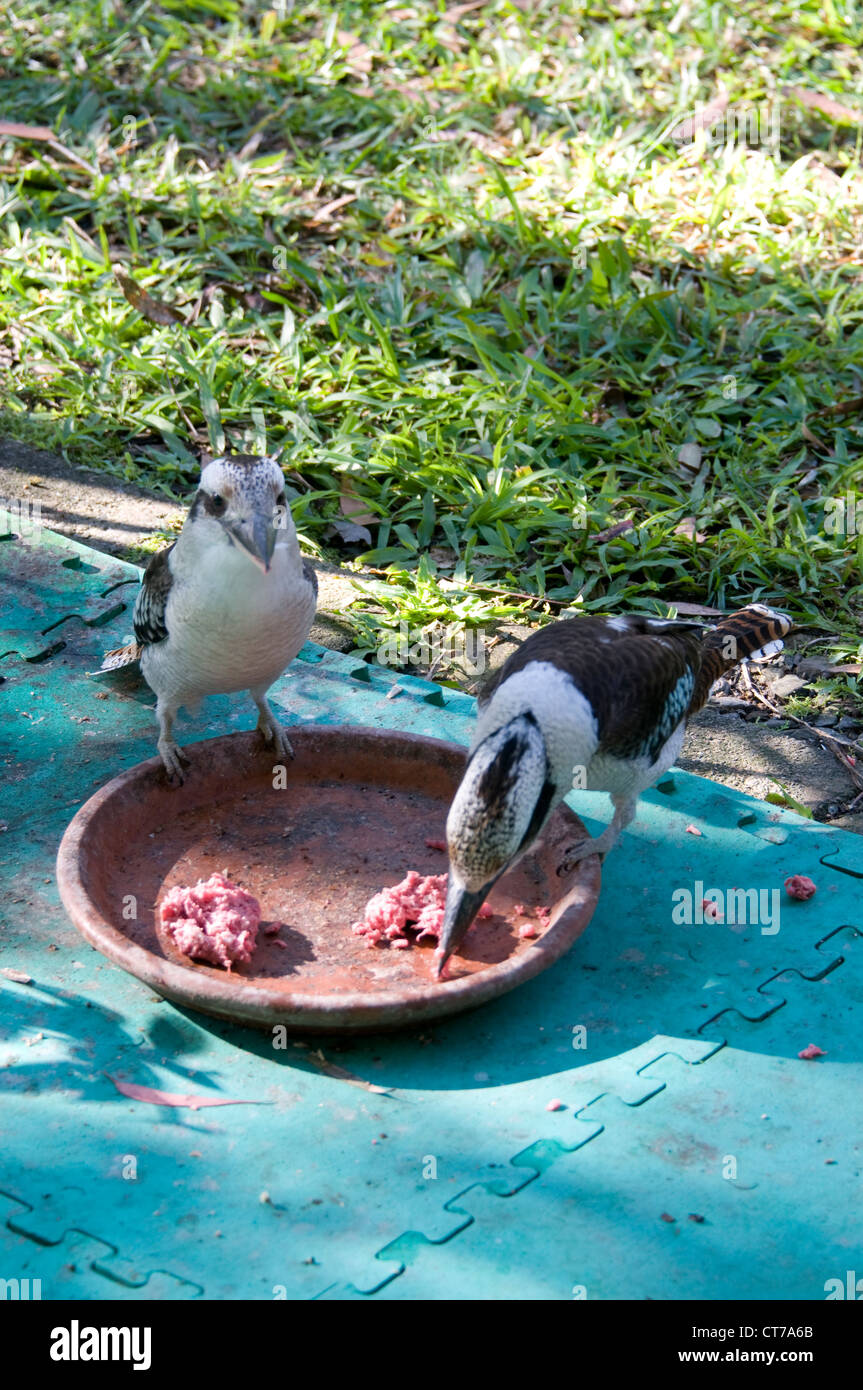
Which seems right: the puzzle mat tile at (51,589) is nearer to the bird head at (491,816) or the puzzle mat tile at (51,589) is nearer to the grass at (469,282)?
the grass at (469,282)

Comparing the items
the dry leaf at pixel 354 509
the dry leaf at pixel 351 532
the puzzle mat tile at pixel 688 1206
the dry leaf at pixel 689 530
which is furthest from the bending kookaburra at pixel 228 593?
the dry leaf at pixel 689 530

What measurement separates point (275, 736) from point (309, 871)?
501 mm

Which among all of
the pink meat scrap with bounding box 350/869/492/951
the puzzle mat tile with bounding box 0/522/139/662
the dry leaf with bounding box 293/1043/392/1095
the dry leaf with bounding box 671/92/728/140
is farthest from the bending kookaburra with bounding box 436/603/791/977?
the dry leaf with bounding box 671/92/728/140

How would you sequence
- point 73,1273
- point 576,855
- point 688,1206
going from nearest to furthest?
1. point 73,1273
2. point 688,1206
3. point 576,855

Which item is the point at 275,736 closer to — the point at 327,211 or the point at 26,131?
the point at 327,211

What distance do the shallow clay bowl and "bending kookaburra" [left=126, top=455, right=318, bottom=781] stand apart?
0.79 feet

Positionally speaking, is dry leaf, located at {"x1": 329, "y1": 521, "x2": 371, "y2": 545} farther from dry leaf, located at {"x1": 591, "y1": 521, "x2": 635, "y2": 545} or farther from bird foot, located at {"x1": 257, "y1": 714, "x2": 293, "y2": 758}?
bird foot, located at {"x1": 257, "y1": 714, "x2": 293, "y2": 758}

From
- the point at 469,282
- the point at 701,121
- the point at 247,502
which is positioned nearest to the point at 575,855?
the point at 247,502

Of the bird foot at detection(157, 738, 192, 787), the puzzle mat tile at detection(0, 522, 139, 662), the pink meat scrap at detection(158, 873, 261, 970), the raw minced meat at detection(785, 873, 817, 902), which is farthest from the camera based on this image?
the puzzle mat tile at detection(0, 522, 139, 662)

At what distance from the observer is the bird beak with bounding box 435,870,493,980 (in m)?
3.54

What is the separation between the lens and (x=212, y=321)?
7711mm

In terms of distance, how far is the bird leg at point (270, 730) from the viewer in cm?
450

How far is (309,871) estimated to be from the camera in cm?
426

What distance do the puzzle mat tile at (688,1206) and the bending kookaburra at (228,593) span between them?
1.65 metres
